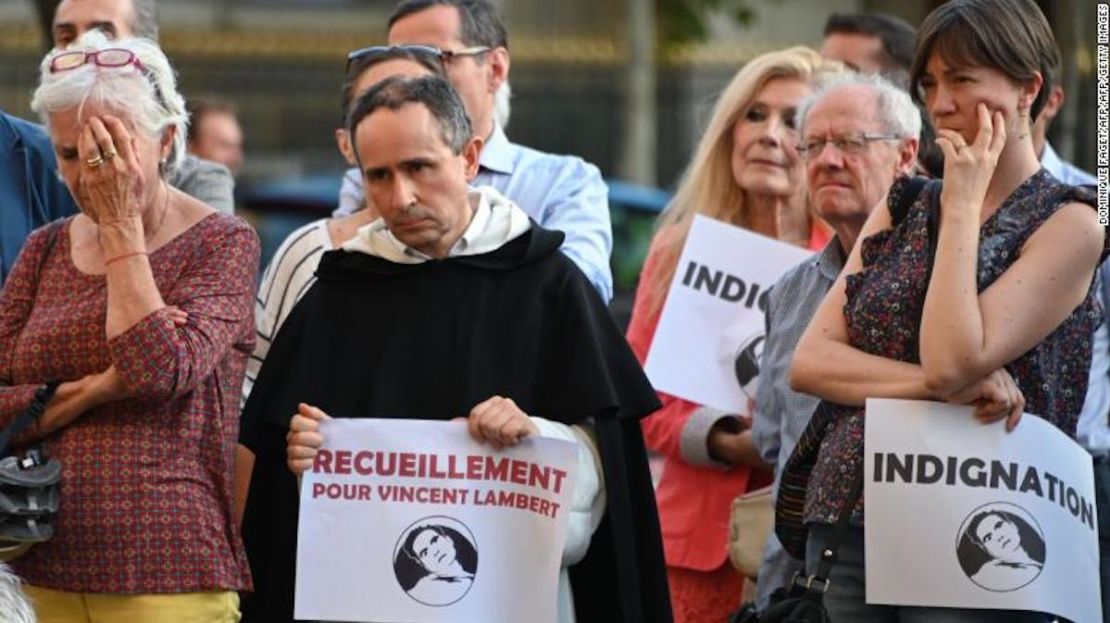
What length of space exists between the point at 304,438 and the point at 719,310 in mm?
1728

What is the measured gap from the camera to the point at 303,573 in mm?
4934

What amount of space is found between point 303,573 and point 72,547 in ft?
1.64

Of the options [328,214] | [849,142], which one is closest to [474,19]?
[849,142]

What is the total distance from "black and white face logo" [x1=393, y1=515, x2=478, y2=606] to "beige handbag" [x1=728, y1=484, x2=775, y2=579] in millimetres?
1182

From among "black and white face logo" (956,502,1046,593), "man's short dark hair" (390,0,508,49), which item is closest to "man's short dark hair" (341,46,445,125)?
"man's short dark hair" (390,0,508,49)

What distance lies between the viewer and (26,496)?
4.86 meters

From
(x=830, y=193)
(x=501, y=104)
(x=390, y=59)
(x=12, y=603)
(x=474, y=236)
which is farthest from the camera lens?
(x=501, y=104)

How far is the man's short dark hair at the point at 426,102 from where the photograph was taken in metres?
5.05

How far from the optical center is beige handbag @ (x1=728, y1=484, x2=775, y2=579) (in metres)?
5.83

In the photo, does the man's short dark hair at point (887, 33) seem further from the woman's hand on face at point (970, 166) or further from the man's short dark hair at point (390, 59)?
the woman's hand on face at point (970, 166)

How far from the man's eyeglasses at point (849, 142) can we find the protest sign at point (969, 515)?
1287 millimetres

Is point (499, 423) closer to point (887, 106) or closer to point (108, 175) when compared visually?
point (108, 175)

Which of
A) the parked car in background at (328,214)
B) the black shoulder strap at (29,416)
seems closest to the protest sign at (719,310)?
the black shoulder strap at (29,416)

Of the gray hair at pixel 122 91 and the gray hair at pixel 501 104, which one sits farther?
the gray hair at pixel 501 104
